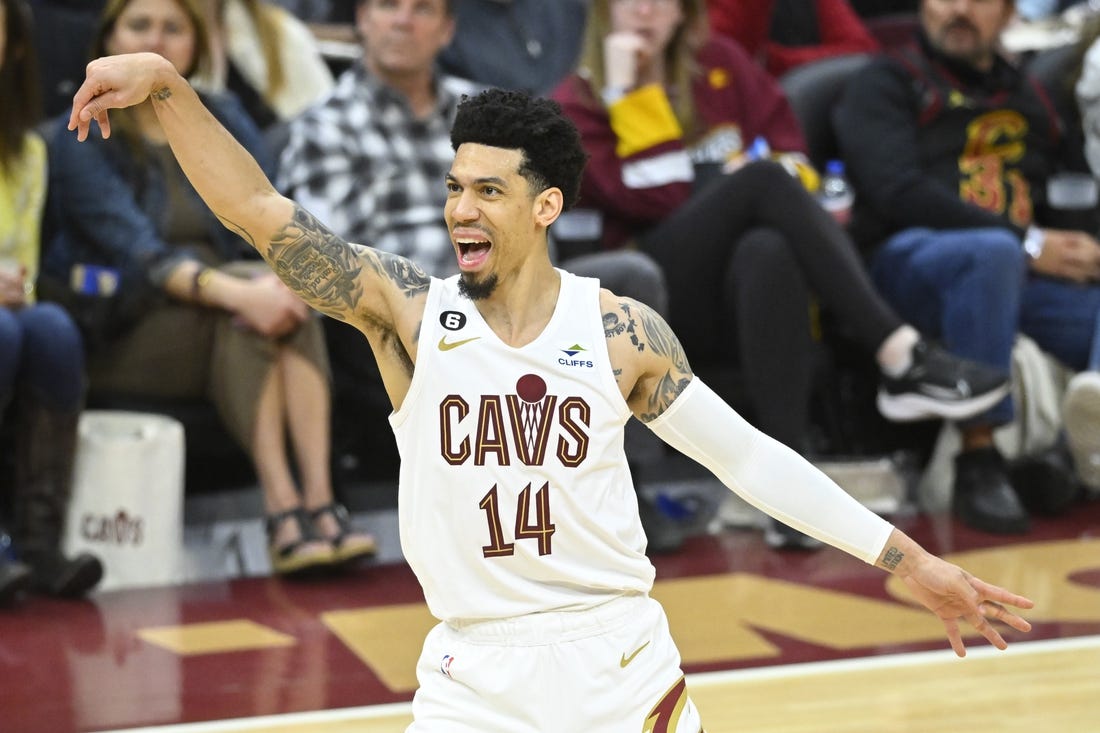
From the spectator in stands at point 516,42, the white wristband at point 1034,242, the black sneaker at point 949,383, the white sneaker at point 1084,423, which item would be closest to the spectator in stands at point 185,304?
the spectator in stands at point 516,42

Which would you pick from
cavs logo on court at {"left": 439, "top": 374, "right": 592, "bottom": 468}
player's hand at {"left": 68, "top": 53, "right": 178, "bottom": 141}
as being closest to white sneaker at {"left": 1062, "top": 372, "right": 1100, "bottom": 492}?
cavs logo on court at {"left": 439, "top": 374, "right": 592, "bottom": 468}

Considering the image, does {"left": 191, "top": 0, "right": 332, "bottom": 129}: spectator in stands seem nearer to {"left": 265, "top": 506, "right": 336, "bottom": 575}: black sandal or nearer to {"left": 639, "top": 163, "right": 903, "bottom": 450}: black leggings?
{"left": 639, "top": 163, "right": 903, "bottom": 450}: black leggings

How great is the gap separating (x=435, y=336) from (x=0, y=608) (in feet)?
7.80

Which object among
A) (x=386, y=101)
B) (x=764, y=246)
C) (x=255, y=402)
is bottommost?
(x=255, y=402)

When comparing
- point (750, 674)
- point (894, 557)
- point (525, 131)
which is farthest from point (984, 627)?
point (750, 674)

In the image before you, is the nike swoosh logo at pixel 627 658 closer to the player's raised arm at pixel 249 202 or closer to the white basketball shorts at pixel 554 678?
the white basketball shorts at pixel 554 678

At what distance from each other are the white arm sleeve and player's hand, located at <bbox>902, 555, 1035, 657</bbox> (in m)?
0.09

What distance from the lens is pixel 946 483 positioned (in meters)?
5.90

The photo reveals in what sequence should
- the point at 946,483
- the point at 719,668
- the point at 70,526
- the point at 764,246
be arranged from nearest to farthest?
1. the point at 719,668
2. the point at 70,526
3. the point at 764,246
4. the point at 946,483

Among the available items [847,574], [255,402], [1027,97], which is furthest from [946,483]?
[255,402]

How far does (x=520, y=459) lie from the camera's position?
8.82 ft

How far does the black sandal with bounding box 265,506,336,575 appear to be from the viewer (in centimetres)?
485

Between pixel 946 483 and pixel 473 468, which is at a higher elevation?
pixel 473 468

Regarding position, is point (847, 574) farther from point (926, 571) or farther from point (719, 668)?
point (926, 571)
